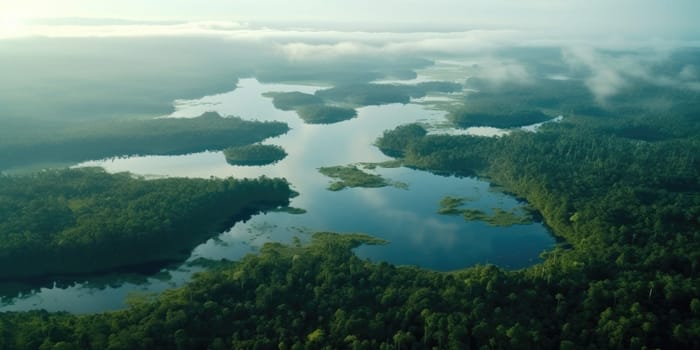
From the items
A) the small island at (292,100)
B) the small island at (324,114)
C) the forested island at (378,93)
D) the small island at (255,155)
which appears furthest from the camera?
the forested island at (378,93)

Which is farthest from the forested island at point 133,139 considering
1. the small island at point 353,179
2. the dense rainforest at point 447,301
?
the dense rainforest at point 447,301

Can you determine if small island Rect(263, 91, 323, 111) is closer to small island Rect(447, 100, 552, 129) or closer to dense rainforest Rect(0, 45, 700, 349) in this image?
small island Rect(447, 100, 552, 129)

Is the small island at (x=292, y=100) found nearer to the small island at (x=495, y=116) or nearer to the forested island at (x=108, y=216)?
Result: the small island at (x=495, y=116)

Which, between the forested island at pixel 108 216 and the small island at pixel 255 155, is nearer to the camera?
the forested island at pixel 108 216

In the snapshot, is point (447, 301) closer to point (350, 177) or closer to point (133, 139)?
point (350, 177)

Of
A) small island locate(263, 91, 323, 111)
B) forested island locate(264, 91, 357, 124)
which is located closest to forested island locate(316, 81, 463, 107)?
small island locate(263, 91, 323, 111)

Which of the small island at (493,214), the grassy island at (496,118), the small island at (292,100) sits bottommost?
the small island at (493,214)

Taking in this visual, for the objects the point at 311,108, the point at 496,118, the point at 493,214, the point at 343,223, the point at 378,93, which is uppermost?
the point at 378,93

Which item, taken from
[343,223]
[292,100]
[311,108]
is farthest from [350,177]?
[292,100]
